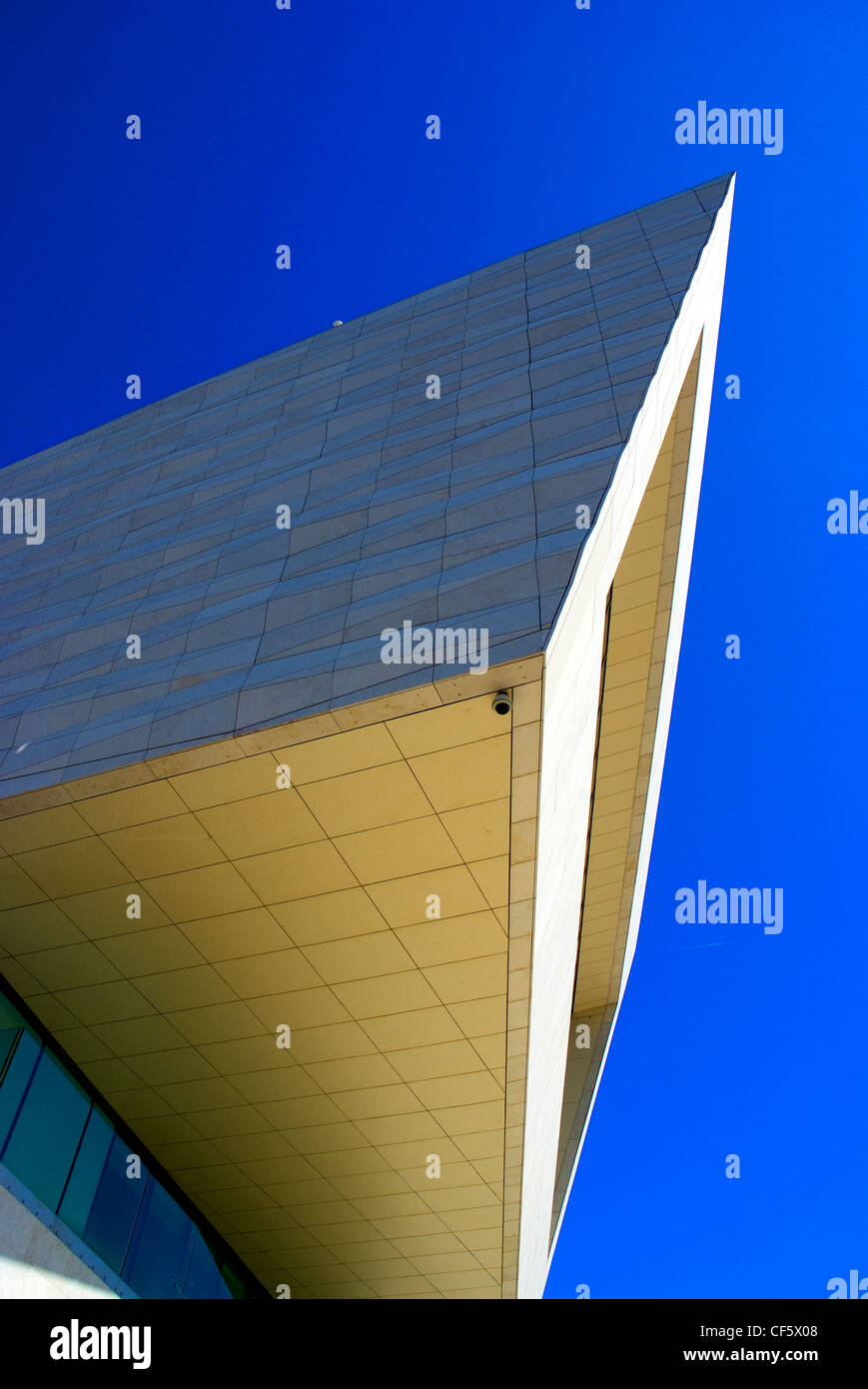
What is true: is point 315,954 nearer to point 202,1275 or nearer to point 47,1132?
point 47,1132

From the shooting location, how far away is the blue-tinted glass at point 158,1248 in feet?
36.8

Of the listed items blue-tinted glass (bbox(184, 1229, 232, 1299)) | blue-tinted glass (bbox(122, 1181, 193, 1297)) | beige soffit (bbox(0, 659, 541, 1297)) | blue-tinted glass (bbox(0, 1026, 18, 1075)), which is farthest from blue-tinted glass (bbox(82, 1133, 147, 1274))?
blue-tinted glass (bbox(0, 1026, 18, 1075))

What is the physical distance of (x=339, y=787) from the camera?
888 cm

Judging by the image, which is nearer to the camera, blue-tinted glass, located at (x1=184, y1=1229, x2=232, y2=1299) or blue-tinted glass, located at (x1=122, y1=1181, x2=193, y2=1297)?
blue-tinted glass, located at (x1=122, y1=1181, x2=193, y2=1297)

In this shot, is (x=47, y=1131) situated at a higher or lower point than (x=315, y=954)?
lower

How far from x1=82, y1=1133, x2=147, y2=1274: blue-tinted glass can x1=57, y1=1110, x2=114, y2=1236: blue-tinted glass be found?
0.09 metres

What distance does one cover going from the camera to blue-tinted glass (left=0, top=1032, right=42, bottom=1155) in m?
9.80

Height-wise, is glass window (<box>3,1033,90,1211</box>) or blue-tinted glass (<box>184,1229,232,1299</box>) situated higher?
glass window (<box>3,1033,90,1211</box>)

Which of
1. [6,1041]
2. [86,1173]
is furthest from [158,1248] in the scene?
[6,1041]

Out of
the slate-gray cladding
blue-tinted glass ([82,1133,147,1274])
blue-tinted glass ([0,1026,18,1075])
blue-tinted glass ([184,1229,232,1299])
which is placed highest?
the slate-gray cladding

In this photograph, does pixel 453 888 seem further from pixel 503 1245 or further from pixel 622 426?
pixel 503 1245

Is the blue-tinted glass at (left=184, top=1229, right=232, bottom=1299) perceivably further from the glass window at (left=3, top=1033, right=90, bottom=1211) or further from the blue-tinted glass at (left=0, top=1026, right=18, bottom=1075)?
the blue-tinted glass at (left=0, top=1026, right=18, bottom=1075)

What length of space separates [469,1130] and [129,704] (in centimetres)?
657

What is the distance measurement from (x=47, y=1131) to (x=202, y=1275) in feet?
13.8
